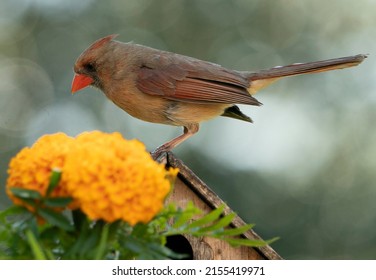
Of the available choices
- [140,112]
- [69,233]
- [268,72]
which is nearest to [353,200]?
[268,72]

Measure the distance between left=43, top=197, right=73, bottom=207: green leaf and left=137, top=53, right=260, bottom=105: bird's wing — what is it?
2429mm

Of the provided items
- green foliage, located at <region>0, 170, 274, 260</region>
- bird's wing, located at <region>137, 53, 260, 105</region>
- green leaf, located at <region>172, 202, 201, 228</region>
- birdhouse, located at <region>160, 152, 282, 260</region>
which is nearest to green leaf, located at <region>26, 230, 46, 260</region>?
green foliage, located at <region>0, 170, 274, 260</region>

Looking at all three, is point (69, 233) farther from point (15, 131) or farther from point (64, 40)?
point (64, 40)

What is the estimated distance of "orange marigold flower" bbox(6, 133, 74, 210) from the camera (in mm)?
1273

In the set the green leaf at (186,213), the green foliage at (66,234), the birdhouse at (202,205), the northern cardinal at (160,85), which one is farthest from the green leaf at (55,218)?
the northern cardinal at (160,85)

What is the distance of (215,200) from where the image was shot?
2580 mm

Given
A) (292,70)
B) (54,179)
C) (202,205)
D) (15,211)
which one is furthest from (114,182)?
(292,70)

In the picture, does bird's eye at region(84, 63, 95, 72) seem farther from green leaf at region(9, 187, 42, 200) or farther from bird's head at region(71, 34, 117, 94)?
green leaf at region(9, 187, 42, 200)

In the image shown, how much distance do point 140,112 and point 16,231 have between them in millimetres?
2445

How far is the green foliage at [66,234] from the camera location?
1235 millimetres

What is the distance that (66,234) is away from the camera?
1.30 m

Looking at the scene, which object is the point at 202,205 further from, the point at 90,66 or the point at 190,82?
the point at 90,66

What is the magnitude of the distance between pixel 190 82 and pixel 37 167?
2553 mm

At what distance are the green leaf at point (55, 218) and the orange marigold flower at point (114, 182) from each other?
4cm
